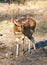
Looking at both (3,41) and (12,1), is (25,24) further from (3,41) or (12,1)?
(12,1)

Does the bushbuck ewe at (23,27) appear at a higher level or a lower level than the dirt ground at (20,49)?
higher

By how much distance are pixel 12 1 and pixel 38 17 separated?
2899 mm

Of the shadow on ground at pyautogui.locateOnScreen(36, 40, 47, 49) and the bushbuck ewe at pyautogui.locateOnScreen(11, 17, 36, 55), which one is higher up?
the bushbuck ewe at pyautogui.locateOnScreen(11, 17, 36, 55)

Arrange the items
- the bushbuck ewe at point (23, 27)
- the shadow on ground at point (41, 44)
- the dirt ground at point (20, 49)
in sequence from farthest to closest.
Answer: the shadow on ground at point (41, 44) → the dirt ground at point (20, 49) → the bushbuck ewe at point (23, 27)

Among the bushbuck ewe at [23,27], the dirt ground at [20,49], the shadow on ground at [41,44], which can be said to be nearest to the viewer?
the bushbuck ewe at [23,27]

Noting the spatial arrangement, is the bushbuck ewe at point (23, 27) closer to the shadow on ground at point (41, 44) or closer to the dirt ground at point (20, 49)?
the dirt ground at point (20, 49)

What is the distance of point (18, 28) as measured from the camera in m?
6.13

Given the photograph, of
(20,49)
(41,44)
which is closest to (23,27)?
(20,49)

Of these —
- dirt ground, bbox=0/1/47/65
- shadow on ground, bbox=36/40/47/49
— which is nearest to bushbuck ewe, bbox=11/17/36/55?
dirt ground, bbox=0/1/47/65

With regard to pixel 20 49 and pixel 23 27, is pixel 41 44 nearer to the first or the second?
pixel 20 49

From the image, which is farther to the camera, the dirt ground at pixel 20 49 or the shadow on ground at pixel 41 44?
the shadow on ground at pixel 41 44

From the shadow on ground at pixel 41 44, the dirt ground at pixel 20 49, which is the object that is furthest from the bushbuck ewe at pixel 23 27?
the shadow on ground at pixel 41 44

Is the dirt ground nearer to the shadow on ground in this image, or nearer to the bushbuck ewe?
the shadow on ground

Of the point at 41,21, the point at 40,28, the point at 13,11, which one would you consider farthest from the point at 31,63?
the point at 13,11
